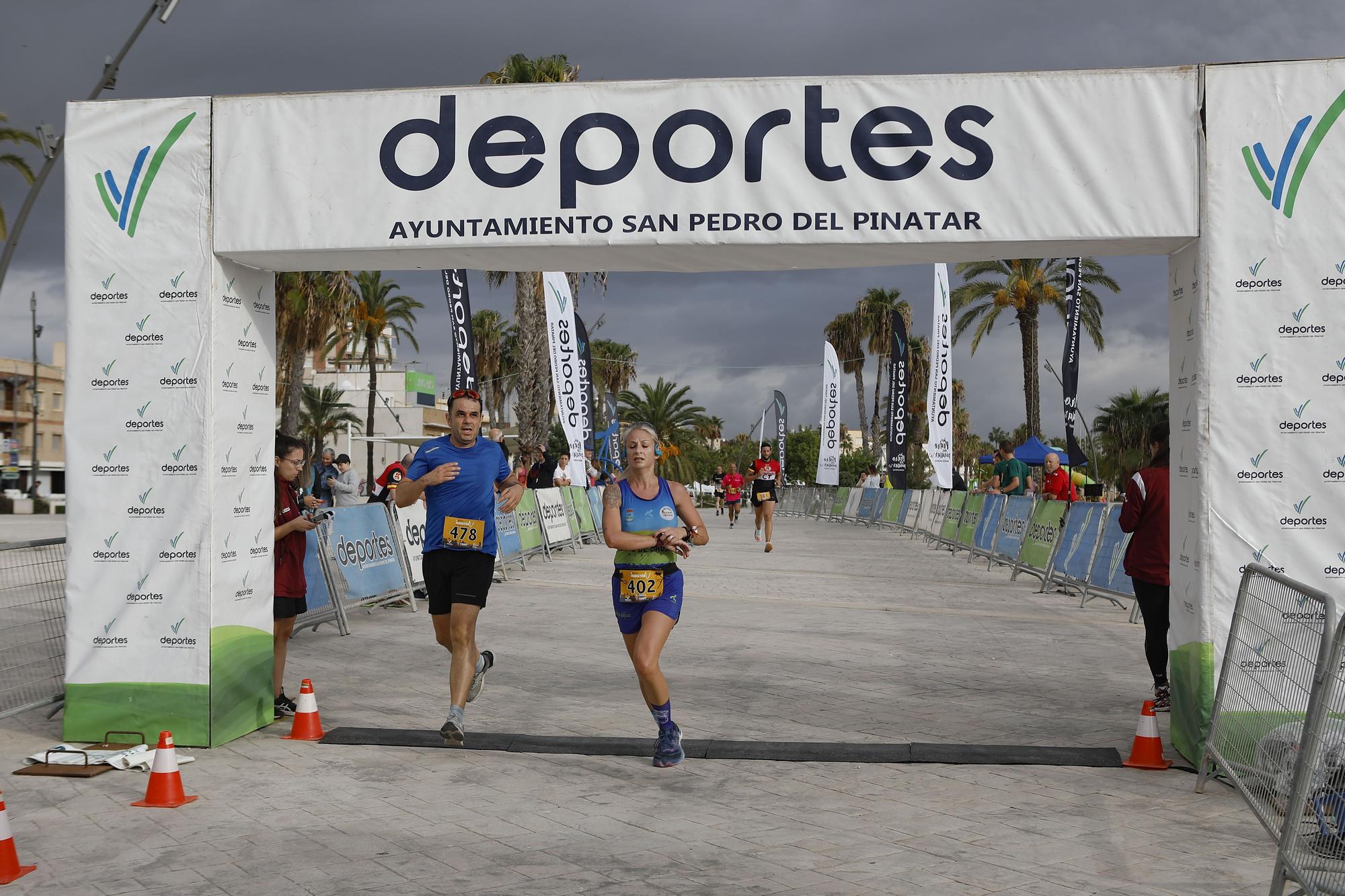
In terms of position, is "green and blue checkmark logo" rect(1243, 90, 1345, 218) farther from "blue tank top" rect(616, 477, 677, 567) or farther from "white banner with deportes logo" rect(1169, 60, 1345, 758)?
"blue tank top" rect(616, 477, 677, 567)

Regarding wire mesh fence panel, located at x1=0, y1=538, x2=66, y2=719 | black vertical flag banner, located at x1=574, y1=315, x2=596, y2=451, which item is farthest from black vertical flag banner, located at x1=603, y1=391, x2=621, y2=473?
wire mesh fence panel, located at x1=0, y1=538, x2=66, y2=719

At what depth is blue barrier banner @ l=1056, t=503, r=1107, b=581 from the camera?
14297 millimetres

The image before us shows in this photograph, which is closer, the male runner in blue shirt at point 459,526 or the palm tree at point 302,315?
the male runner in blue shirt at point 459,526

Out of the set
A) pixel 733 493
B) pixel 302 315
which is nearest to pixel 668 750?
pixel 733 493

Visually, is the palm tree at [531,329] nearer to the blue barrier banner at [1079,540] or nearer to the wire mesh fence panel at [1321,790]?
the blue barrier banner at [1079,540]

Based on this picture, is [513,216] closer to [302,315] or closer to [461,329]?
[461,329]

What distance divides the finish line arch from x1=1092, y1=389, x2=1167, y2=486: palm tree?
50025 mm

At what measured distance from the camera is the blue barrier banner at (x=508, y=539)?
17.7 metres

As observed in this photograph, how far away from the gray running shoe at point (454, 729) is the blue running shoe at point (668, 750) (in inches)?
44.5

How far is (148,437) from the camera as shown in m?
7.09

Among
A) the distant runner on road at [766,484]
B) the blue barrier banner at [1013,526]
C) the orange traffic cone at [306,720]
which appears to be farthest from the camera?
the distant runner on road at [766,484]

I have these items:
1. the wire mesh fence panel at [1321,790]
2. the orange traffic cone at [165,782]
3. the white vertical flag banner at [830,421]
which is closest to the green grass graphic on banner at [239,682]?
the orange traffic cone at [165,782]

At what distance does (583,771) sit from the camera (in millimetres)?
6363

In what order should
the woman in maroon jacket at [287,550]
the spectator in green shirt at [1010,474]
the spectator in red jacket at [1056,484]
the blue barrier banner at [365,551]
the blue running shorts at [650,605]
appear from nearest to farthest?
the blue running shorts at [650,605] → the woman in maroon jacket at [287,550] → the blue barrier banner at [365,551] → the spectator in red jacket at [1056,484] → the spectator in green shirt at [1010,474]
